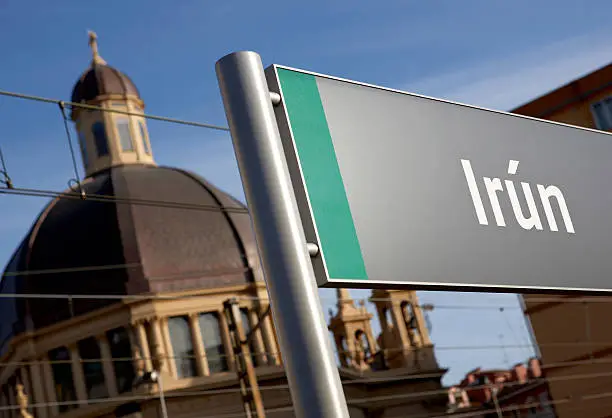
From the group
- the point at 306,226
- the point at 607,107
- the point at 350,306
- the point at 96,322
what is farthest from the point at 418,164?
the point at 350,306

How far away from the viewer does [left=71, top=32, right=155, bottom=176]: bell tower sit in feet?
168

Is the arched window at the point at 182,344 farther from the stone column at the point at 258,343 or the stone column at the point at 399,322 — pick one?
the stone column at the point at 399,322

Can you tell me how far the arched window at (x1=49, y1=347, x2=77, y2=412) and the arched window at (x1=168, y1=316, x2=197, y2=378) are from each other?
15.5 feet

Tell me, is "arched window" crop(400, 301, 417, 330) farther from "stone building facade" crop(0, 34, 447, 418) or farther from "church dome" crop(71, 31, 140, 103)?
"church dome" crop(71, 31, 140, 103)

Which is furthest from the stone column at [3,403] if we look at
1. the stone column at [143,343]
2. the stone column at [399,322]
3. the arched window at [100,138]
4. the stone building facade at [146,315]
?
the stone column at [399,322]

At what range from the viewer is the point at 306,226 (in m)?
1.80

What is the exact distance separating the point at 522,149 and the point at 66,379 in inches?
1693

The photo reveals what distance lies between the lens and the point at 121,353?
42.1 metres

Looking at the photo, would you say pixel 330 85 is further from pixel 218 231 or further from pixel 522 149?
pixel 218 231

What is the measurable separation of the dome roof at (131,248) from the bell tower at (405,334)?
8724mm

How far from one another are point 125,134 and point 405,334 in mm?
17765

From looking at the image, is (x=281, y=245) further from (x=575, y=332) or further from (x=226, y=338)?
(x=226, y=338)

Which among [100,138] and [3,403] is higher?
[100,138]

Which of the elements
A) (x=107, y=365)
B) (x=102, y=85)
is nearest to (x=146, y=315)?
(x=107, y=365)
